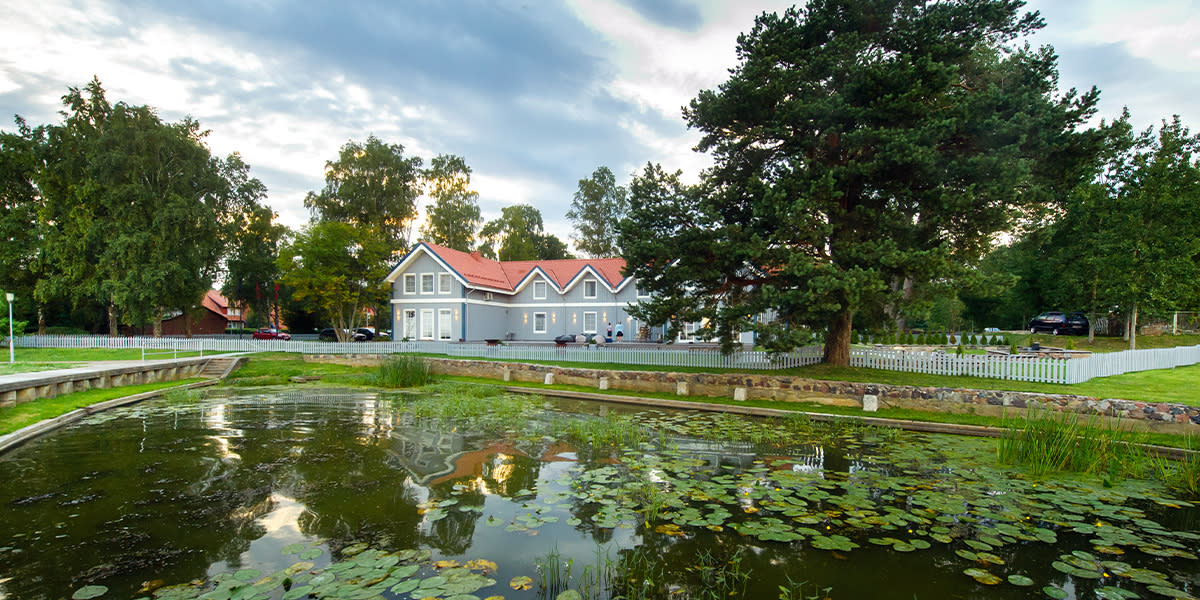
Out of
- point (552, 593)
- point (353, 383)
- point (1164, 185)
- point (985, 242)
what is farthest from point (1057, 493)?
point (1164, 185)

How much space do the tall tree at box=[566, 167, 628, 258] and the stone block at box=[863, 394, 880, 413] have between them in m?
39.8

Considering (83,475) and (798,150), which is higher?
(798,150)

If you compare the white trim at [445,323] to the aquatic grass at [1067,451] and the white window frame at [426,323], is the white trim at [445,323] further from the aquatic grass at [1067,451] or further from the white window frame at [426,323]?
the aquatic grass at [1067,451]

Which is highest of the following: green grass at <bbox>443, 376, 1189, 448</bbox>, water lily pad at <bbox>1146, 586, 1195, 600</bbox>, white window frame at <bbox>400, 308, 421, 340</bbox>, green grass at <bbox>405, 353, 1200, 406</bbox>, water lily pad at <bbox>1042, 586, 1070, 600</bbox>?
white window frame at <bbox>400, 308, 421, 340</bbox>

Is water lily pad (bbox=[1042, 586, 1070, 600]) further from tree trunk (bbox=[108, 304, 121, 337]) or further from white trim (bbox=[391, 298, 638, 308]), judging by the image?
tree trunk (bbox=[108, 304, 121, 337])

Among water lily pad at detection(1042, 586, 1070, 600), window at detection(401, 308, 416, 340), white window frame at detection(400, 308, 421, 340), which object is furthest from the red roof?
water lily pad at detection(1042, 586, 1070, 600)

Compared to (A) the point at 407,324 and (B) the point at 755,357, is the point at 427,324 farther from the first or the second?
(B) the point at 755,357

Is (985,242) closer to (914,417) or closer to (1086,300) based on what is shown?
(914,417)

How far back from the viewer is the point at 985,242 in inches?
577

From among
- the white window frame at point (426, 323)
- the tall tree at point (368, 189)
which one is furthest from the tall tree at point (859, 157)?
the tall tree at point (368, 189)

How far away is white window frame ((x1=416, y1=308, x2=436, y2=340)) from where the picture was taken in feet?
116

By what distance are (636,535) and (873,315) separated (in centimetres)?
1269

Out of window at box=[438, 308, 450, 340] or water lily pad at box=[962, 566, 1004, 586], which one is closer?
water lily pad at box=[962, 566, 1004, 586]

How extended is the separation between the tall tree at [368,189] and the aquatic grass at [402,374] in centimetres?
2621
